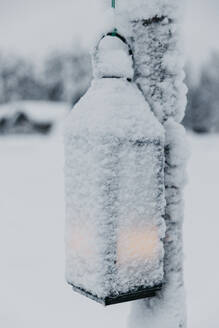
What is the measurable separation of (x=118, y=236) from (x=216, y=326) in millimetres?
1926

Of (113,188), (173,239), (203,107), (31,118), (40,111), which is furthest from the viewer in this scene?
(203,107)

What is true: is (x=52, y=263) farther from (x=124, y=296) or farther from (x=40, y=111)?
(x=40, y=111)

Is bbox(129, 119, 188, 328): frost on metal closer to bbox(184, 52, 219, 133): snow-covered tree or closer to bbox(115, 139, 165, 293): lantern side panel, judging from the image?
bbox(115, 139, 165, 293): lantern side panel

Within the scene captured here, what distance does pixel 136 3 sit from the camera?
1800mm

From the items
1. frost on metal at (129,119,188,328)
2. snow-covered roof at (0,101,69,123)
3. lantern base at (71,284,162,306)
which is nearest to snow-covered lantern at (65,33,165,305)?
lantern base at (71,284,162,306)

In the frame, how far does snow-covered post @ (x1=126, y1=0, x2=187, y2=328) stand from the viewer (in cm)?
181

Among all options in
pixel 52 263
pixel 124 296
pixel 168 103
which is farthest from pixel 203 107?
pixel 124 296

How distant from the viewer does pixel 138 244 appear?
66.6 inches

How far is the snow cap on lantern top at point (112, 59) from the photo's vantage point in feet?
5.52

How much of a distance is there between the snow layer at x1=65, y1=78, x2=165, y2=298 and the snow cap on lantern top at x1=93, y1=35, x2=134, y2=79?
0.03m

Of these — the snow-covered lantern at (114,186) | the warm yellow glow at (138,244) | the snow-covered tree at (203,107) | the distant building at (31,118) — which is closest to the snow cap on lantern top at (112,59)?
the snow-covered lantern at (114,186)

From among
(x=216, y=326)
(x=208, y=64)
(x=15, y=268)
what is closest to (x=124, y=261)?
(x=216, y=326)

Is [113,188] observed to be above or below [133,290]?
above

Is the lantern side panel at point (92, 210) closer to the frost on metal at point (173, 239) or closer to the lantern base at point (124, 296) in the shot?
the lantern base at point (124, 296)
